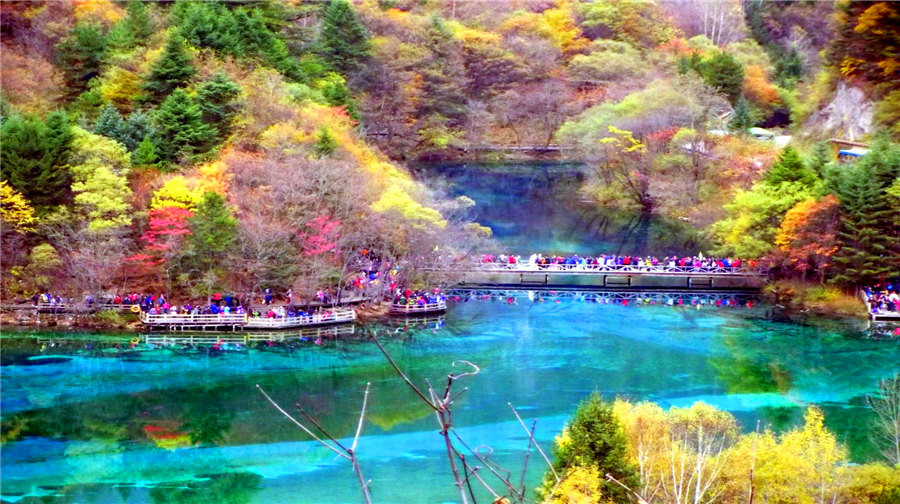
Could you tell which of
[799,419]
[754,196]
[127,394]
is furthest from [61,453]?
[754,196]

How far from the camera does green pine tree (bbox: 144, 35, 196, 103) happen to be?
136 feet

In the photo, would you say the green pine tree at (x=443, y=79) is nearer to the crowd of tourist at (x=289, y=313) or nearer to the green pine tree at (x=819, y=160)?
the green pine tree at (x=819, y=160)

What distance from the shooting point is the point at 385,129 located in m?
56.9

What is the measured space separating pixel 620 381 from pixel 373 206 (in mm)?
11208

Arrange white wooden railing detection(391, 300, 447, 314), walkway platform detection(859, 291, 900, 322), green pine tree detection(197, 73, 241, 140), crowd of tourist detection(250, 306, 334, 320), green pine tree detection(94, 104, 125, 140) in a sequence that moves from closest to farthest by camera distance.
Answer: crowd of tourist detection(250, 306, 334, 320) → walkway platform detection(859, 291, 900, 322) → white wooden railing detection(391, 300, 447, 314) → green pine tree detection(94, 104, 125, 140) → green pine tree detection(197, 73, 241, 140)

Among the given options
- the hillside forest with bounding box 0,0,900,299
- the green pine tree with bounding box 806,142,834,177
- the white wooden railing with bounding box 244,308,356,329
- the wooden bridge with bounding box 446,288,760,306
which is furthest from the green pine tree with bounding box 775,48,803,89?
the white wooden railing with bounding box 244,308,356,329

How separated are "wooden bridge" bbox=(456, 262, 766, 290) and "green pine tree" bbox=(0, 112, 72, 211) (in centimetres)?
1302

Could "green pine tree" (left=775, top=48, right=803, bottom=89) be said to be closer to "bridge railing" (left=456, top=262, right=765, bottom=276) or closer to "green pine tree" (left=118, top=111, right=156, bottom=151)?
"bridge railing" (left=456, top=262, right=765, bottom=276)

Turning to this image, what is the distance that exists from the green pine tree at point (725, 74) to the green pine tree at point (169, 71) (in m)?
25.4

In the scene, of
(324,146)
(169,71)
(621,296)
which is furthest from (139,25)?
(621,296)

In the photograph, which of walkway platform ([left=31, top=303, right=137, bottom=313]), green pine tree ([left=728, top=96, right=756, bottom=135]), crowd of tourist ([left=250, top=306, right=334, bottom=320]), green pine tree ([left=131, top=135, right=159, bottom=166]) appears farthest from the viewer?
green pine tree ([left=728, top=96, right=756, bottom=135])

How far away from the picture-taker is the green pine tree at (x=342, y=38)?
178 ft

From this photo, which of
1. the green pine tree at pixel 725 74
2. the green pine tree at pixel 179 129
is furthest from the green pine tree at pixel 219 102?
the green pine tree at pixel 725 74

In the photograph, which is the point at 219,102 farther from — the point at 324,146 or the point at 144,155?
the point at 324,146
